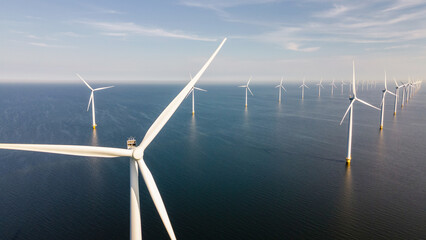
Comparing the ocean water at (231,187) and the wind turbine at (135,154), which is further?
the ocean water at (231,187)

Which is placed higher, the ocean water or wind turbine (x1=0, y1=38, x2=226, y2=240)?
wind turbine (x1=0, y1=38, x2=226, y2=240)

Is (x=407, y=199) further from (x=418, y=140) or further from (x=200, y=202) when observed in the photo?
(x=418, y=140)

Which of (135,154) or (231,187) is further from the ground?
(135,154)

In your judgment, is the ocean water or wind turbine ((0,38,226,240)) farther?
the ocean water

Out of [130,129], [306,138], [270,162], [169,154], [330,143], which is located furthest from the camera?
[130,129]

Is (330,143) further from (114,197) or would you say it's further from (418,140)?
(114,197)

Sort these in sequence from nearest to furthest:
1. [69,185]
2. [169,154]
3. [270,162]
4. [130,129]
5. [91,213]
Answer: [91,213] < [69,185] < [270,162] < [169,154] < [130,129]

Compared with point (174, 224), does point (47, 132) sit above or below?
above

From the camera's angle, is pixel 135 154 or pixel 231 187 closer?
pixel 135 154

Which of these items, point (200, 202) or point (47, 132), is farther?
point (47, 132)

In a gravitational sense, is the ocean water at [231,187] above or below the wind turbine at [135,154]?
below

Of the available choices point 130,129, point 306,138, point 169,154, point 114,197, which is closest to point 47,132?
point 130,129
